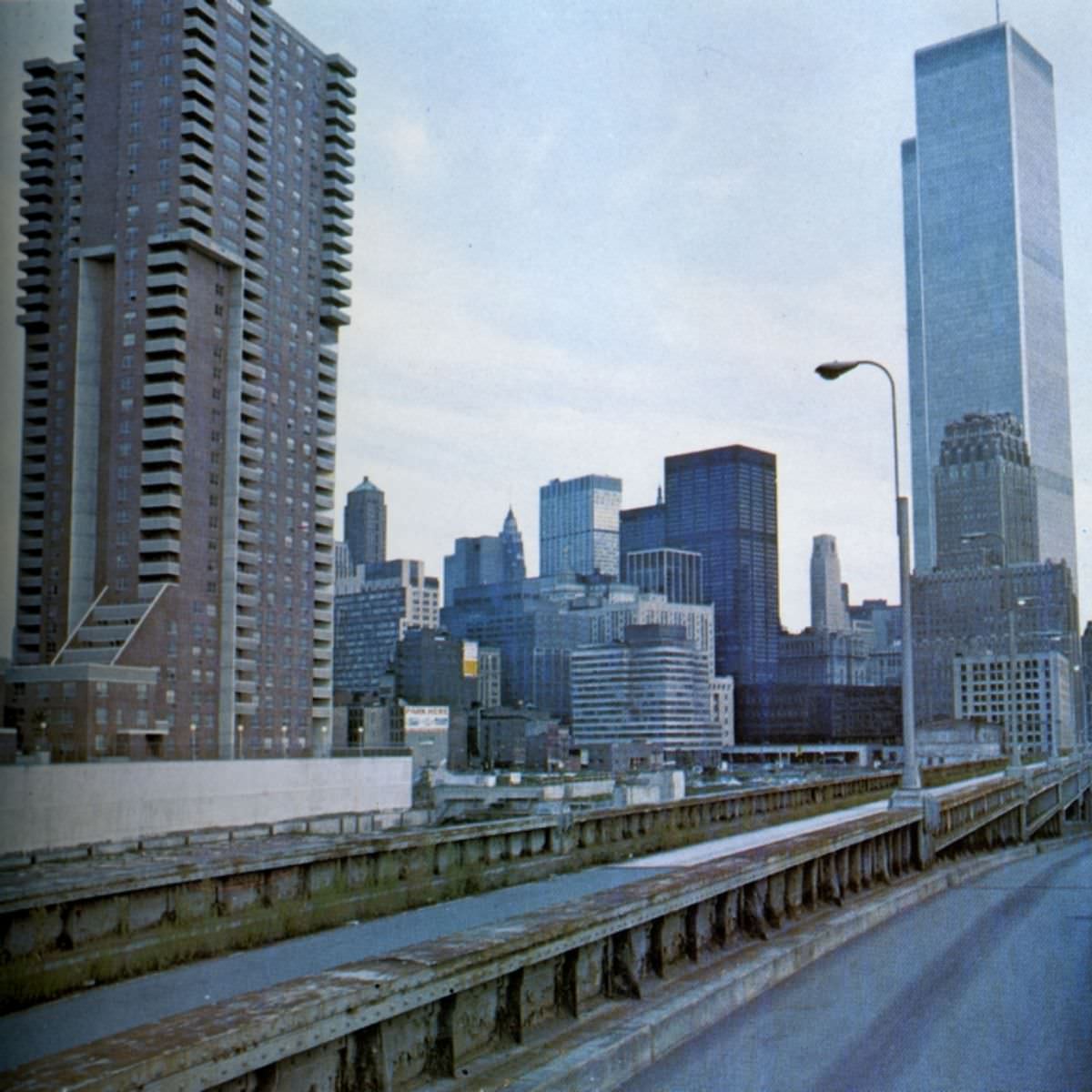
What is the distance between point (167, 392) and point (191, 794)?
58.0 meters

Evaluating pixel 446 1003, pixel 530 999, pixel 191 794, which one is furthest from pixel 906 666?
pixel 191 794

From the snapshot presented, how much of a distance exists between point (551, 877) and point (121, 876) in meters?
9.09

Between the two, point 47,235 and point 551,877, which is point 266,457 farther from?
point 551,877

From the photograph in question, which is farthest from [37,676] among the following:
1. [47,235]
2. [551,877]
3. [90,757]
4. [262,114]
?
[551,877]

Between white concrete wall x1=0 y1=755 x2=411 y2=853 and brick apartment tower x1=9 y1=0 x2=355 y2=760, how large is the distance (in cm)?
1915

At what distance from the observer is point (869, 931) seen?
61.0 ft

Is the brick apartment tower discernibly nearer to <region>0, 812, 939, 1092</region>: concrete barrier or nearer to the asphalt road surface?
the asphalt road surface

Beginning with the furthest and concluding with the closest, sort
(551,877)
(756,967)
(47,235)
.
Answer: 1. (47,235)
2. (551,877)
3. (756,967)

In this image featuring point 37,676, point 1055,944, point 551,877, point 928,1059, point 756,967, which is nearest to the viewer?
point 928,1059

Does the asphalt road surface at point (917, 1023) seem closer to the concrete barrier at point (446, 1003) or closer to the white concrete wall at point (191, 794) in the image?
the concrete barrier at point (446, 1003)

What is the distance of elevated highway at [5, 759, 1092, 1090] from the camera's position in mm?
7203

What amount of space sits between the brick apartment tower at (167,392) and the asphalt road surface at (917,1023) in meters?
103

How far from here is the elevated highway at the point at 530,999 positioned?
7203mm

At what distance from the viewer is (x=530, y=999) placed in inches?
422
